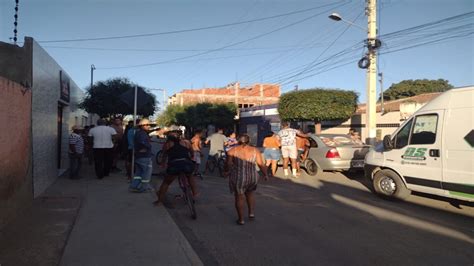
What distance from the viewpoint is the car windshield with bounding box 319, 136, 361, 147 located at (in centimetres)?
1245

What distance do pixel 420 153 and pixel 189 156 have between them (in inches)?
176

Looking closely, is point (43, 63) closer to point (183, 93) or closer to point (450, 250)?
point (450, 250)

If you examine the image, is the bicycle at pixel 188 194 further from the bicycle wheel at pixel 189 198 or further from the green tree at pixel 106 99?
the green tree at pixel 106 99

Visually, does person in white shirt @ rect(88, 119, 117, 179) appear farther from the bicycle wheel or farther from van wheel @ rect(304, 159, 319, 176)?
van wheel @ rect(304, 159, 319, 176)

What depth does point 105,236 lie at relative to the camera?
18.1ft

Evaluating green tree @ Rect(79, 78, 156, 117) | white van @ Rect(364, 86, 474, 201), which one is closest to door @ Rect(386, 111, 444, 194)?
white van @ Rect(364, 86, 474, 201)

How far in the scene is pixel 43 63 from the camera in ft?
30.6

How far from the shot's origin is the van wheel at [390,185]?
8203 millimetres

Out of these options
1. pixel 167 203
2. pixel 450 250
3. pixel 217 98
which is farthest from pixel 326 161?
pixel 217 98

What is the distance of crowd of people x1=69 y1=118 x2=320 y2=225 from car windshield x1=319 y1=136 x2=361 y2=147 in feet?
2.02

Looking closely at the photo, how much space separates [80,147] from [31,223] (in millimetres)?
5238

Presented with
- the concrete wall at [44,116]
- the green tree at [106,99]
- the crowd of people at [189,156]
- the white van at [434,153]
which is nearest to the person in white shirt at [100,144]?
the crowd of people at [189,156]

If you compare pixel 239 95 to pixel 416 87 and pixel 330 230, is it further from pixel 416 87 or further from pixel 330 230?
pixel 330 230

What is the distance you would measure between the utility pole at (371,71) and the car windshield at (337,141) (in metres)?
3.44
